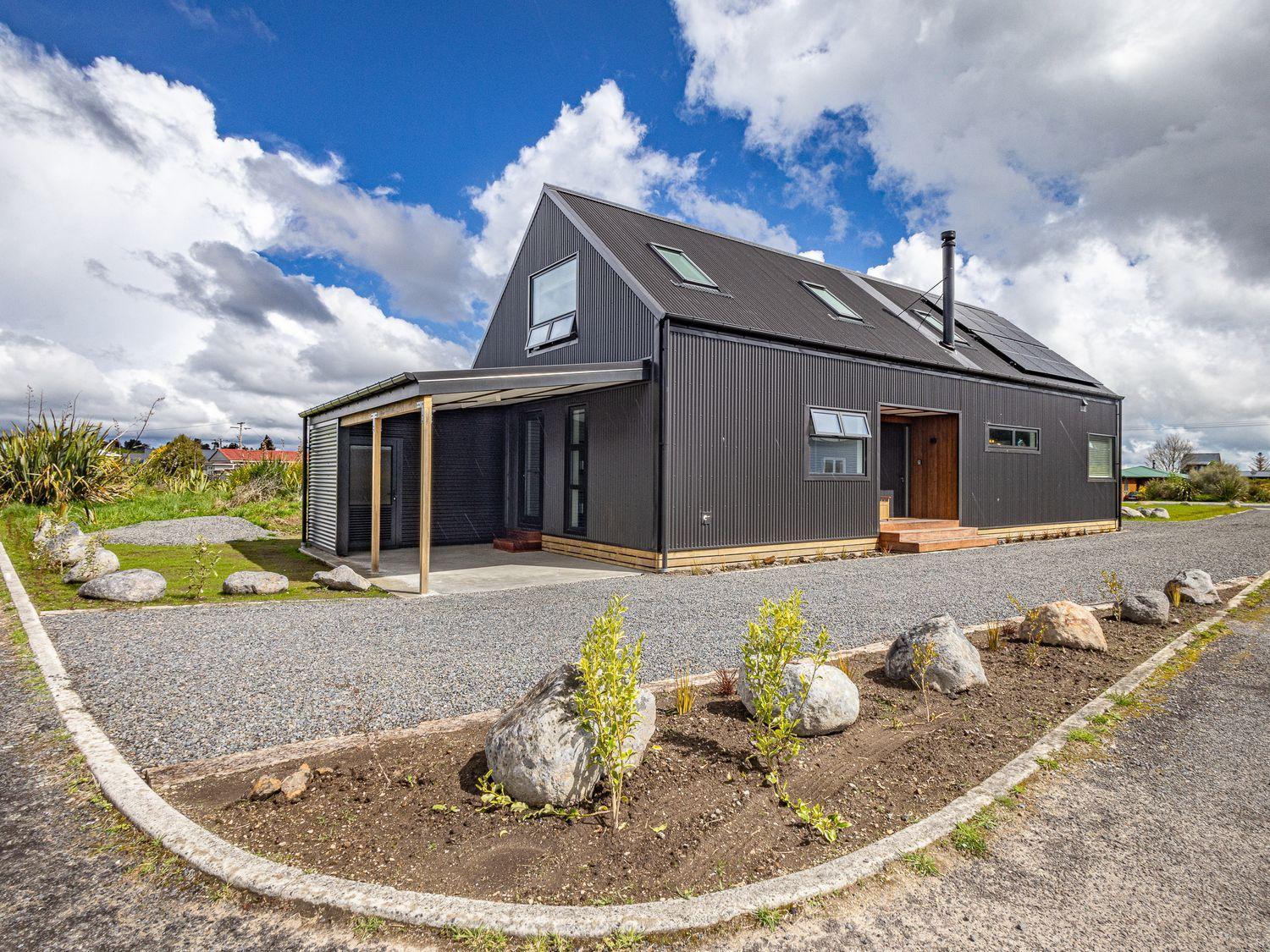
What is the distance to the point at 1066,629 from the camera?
5.11 m

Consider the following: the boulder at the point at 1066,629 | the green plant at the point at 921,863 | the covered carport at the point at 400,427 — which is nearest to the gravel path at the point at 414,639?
the boulder at the point at 1066,629

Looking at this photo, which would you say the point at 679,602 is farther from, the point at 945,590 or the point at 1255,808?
the point at 1255,808

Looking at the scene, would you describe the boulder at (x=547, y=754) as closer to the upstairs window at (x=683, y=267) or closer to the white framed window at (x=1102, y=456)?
the upstairs window at (x=683, y=267)

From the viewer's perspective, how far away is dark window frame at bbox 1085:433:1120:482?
16.4 metres

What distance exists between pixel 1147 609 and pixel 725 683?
472 centimetres

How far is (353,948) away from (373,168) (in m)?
11.7

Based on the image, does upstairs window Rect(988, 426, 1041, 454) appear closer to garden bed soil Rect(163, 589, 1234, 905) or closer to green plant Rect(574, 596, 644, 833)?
garden bed soil Rect(163, 589, 1234, 905)

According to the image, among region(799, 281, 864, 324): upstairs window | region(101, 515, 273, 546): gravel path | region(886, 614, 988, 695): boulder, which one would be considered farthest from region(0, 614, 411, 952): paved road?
region(799, 281, 864, 324): upstairs window

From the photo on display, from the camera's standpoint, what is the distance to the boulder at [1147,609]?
6.01 metres

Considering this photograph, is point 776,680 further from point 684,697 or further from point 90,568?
point 90,568

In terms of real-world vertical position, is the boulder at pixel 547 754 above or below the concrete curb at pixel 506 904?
above

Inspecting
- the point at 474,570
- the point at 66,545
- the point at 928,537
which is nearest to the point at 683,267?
the point at 474,570

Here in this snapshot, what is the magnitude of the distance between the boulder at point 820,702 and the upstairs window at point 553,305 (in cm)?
941

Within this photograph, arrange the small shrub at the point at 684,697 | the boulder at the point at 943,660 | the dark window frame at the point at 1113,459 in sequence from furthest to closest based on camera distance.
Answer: the dark window frame at the point at 1113,459, the boulder at the point at 943,660, the small shrub at the point at 684,697
